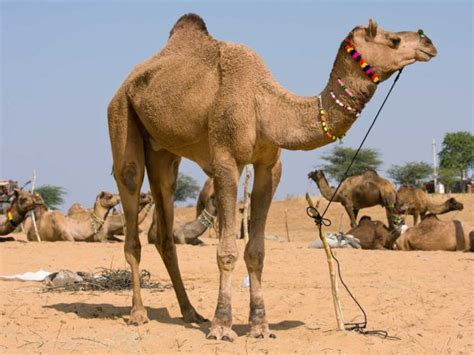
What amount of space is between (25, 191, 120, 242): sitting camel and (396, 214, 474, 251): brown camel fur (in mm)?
7916

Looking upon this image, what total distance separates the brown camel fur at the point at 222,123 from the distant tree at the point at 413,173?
45797mm

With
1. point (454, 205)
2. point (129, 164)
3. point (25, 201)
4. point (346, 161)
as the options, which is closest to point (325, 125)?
point (129, 164)

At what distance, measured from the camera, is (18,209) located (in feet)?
72.0

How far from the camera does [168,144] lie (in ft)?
26.1

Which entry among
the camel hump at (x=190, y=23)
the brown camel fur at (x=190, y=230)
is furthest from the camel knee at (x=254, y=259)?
the brown camel fur at (x=190, y=230)

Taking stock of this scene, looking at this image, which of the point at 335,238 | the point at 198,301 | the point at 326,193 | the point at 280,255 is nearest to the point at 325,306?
the point at 198,301

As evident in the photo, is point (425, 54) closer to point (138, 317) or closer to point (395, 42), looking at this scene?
point (395, 42)

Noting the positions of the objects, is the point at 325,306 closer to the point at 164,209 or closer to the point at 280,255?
the point at 164,209

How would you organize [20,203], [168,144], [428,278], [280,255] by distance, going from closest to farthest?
[168,144] < [428,278] < [280,255] < [20,203]

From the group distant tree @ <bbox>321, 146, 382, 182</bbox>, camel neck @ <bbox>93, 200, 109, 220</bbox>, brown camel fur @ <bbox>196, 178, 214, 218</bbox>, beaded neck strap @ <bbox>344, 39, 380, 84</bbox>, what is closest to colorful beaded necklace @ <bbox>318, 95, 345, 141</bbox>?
beaded neck strap @ <bbox>344, 39, 380, 84</bbox>

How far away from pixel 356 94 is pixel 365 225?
1238 centimetres

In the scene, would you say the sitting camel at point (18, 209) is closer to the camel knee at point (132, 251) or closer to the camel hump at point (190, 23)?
the camel knee at point (132, 251)

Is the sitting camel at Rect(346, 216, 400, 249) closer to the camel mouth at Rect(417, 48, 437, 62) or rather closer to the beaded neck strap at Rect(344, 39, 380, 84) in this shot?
the camel mouth at Rect(417, 48, 437, 62)

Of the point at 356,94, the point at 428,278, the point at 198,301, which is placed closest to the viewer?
the point at 356,94
